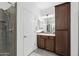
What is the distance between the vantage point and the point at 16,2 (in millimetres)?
1819

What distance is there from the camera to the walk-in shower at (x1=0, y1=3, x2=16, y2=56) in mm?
1820

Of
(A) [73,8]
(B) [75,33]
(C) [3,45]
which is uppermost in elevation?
(A) [73,8]

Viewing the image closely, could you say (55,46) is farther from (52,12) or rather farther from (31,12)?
(31,12)

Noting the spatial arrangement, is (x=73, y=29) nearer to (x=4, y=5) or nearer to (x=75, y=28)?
(x=75, y=28)

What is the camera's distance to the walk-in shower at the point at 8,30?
1.82 metres

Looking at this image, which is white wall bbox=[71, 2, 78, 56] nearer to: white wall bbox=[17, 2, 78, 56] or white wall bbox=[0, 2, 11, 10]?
white wall bbox=[17, 2, 78, 56]

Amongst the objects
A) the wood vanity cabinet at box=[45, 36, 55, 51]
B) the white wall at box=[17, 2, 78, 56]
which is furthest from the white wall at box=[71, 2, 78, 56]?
the wood vanity cabinet at box=[45, 36, 55, 51]

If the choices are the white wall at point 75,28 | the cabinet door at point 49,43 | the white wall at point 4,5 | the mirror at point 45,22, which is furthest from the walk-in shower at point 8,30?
the cabinet door at point 49,43

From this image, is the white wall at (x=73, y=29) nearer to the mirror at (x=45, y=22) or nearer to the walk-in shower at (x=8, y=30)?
the walk-in shower at (x=8, y=30)

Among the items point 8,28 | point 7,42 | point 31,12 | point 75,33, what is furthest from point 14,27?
point 75,33

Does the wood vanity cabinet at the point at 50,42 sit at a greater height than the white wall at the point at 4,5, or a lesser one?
lesser

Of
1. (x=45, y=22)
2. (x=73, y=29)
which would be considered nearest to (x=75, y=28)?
(x=73, y=29)

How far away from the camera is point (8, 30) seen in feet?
6.07

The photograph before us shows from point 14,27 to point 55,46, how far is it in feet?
6.14
